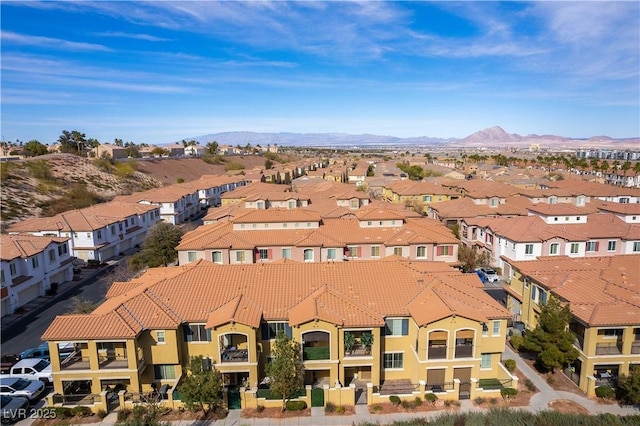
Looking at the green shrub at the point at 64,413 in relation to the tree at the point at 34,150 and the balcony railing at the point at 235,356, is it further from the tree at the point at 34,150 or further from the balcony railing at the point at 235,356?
the tree at the point at 34,150

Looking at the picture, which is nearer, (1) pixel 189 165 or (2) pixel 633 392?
(2) pixel 633 392

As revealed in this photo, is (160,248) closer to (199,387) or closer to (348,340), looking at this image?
(199,387)

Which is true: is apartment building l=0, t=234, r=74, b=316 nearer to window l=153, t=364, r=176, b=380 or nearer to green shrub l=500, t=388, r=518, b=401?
window l=153, t=364, r=176, b=380

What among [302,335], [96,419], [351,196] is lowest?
[96,419]

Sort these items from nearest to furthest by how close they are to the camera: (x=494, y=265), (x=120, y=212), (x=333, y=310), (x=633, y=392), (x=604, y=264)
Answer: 1. (x=633, y=392)
2. (x=333, y=310)
3. (x=604, y=264)
4. (x=494, y=265)
5. (x=120, y=212)

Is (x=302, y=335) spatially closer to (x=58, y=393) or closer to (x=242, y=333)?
(x=242, y=333)

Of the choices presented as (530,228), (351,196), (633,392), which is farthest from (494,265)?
(633,392)
